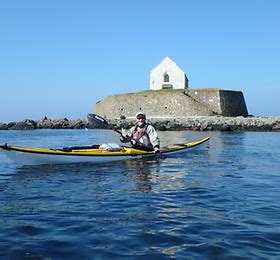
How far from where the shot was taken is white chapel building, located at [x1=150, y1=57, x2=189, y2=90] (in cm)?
5341

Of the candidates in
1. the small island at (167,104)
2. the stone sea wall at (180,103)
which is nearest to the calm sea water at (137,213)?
the small island at (167,104)

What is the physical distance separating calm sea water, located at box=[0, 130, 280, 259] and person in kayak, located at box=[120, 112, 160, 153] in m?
1.54

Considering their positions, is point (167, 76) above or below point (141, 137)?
above

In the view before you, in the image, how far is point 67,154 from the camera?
9656 mm

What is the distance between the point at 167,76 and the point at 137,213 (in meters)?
49.8

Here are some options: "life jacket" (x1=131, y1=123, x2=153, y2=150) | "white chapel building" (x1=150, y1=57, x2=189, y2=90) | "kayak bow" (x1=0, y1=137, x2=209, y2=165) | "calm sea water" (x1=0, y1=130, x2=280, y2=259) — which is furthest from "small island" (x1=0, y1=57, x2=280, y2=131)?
"calm sea water" (x1=0, y1=130, x2=280, y2=259)

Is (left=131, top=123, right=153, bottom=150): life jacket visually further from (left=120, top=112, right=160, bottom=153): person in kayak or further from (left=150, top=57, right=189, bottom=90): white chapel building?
(left=150, top=57, right=189, bottom=90): white chapel building

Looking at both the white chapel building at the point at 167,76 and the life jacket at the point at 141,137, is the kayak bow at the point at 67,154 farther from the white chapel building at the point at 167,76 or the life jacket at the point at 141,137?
the white chapel building at the point at 167,76

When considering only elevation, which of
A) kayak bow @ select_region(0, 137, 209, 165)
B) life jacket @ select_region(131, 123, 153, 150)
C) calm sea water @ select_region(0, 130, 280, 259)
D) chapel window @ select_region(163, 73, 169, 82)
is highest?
chapel window @ select_region(163, 73, 169, 82)

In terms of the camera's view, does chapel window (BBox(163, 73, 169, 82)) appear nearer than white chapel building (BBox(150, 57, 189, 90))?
No

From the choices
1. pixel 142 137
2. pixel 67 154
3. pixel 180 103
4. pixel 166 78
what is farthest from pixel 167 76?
pixel 67 154

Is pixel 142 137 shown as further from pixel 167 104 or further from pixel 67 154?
pixel 167 104

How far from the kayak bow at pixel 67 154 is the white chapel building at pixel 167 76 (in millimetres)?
42965

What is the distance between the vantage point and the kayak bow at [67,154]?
904 cm
